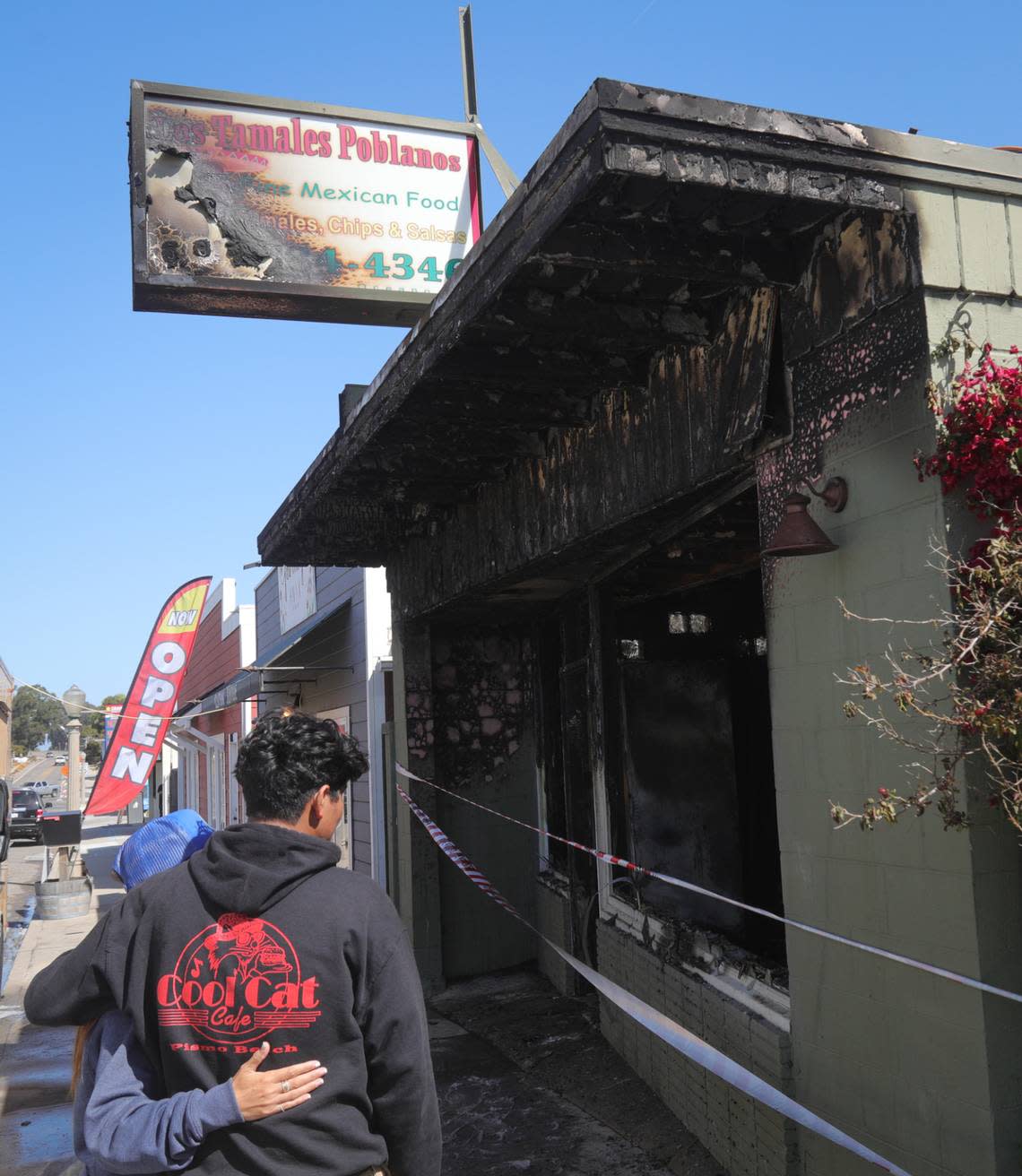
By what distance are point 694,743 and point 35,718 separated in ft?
389

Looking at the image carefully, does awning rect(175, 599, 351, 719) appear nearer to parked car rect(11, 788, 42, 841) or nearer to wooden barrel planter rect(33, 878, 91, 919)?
wooden barrel planter rect(33, 878, 91, 919)

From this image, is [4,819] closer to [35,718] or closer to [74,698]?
[74,698]

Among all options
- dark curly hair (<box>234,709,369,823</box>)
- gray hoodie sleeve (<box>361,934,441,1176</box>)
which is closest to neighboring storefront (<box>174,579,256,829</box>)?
dark curly hair (<box>234,709,369,823</box>)

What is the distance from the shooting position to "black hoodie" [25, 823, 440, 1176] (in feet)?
7.39

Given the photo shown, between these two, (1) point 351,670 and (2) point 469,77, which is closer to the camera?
(2) point 469,77

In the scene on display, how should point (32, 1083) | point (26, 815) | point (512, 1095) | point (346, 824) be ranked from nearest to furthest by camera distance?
point (512, 1095) < point (32, 1083) < point (346, 824) < point (26, 815)

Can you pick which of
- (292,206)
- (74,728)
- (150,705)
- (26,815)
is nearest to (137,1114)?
(292,206)

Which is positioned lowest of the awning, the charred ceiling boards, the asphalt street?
the asphalt street

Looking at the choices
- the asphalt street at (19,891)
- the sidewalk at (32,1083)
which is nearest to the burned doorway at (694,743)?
the sidewalk at (32,1083)

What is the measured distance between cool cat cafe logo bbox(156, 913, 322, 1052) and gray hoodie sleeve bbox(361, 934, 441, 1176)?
5.5 inches

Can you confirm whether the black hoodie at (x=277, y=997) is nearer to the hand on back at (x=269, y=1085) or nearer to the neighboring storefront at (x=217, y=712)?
the hand on back at (x=269, y=1085)

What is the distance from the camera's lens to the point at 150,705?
17.1 m

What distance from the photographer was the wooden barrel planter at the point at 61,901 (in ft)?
45.3

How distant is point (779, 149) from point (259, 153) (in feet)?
18.6
